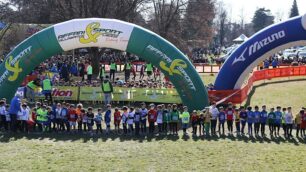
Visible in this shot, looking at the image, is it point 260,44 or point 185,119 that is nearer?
point 185,119

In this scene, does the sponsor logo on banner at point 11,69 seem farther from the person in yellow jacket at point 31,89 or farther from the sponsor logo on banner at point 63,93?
the sponsor logo on banner at point 63,93

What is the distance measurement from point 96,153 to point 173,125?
147 inches

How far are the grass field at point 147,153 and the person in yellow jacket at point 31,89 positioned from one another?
549 centimetres

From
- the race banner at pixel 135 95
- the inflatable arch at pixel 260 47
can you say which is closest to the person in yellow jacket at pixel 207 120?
the race banner at pixel 135 95

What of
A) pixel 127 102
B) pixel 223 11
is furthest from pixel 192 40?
pixel 223 11

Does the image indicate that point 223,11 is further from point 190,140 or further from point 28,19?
point 190,140

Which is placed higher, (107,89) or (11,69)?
(11,69)

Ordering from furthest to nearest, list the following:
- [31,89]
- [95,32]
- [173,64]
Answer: [31,89]
[95,32]
[173,64]

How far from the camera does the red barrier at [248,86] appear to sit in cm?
2075

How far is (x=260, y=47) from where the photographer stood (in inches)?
808

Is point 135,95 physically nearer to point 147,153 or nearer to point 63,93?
point 63,93

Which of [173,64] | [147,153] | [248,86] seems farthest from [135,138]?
[248,86]

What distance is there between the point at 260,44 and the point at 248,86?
468cm

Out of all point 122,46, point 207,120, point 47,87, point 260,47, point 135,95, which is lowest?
point 207,120
